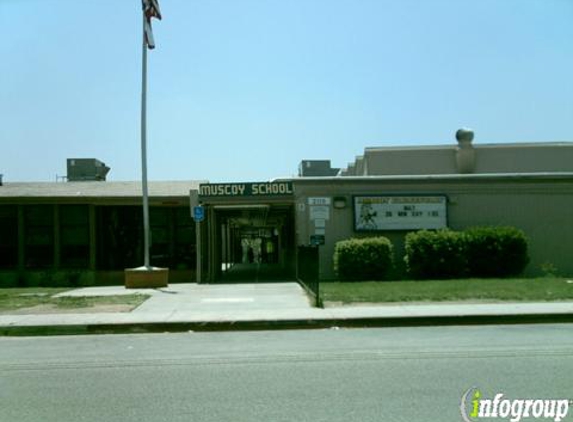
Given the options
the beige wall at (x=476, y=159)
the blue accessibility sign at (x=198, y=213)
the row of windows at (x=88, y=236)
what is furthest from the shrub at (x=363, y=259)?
the beige wall at (x=476, y=159)

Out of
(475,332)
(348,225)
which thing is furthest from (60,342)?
(348,225)

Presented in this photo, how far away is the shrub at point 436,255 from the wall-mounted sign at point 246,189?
4.63 metres

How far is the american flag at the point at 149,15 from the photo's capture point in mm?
21344

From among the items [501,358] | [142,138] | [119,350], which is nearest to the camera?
[501,358]

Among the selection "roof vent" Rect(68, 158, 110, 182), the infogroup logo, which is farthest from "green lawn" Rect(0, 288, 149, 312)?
"roof vent" Rect(68, 158, 110, 182)

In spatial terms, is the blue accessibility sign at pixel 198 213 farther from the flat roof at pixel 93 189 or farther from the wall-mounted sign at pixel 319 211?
the wall-mounted sign at pixel 319 211

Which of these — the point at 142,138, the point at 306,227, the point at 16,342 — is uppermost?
the point at 142,138

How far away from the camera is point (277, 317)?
13000 millimetres

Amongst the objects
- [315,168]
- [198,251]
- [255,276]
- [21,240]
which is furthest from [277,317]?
[315,168]

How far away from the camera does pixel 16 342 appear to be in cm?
1162

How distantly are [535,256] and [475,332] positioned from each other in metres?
12.5

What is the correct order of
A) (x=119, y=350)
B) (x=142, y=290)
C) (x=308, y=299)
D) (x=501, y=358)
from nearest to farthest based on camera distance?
1. (x=501, y=358)
2. (x=119, y=350)
3. (x=308, y=299)
4. (x=142, y=290)

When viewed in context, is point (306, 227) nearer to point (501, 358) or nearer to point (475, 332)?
point (475, 332)

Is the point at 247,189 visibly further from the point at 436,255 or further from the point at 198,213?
the point at 436,255
